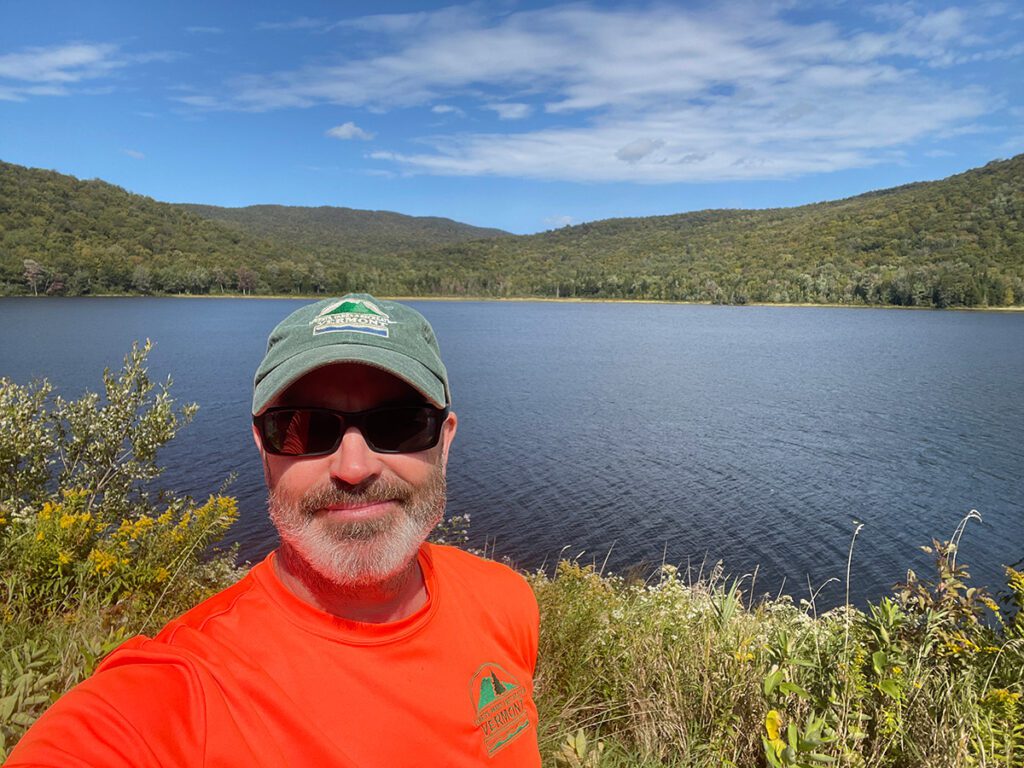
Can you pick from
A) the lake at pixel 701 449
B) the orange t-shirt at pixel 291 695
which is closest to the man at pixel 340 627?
the orange t-shirt at pixel 291 695

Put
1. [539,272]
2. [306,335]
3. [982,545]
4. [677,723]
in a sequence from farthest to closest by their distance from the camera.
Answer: [539,272] → [982,545] → [677,723] → [306,335]

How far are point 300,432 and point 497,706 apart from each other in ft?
3.24

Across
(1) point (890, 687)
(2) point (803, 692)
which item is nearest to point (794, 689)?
(2) point (803, 692)

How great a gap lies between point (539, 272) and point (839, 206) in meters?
109

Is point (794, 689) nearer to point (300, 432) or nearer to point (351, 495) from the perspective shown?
point (351, 495)

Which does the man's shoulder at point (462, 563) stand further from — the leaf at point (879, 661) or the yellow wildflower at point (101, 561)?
the yellow wildflower at point (101, 561)

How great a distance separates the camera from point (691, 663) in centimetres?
331

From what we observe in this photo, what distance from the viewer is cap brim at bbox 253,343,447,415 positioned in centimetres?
162

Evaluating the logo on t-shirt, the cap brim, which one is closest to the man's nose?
the cap brim

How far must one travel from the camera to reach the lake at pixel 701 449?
1455 cm

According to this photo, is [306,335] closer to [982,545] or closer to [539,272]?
[982,545]

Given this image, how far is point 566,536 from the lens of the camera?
1497cm

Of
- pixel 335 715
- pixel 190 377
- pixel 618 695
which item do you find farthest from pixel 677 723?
pixel 190 377

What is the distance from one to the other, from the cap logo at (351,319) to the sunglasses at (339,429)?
0.77ft
